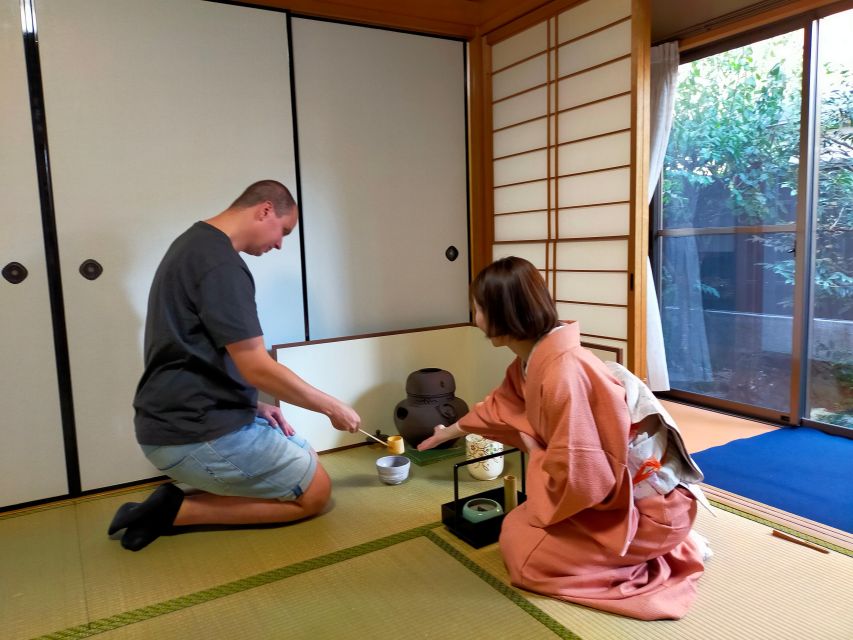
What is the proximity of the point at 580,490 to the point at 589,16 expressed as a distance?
7.82 ft

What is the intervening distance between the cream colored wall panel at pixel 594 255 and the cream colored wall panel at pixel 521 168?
43 cm

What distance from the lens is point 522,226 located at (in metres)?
3.73

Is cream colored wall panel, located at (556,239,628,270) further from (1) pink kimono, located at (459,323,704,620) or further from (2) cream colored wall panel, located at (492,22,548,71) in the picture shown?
(1) pink kimono, located at (459,323,704,620)

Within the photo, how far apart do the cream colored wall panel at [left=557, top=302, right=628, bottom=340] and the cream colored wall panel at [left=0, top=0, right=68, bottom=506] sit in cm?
232

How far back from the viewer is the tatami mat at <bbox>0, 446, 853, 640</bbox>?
180 centimetres

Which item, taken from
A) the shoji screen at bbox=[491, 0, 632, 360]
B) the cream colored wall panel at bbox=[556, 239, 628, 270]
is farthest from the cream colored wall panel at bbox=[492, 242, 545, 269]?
the cream colored wall panel at bbox=[556, 239, 628, 270]

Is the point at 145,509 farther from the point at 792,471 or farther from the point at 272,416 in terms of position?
the point at 792,471

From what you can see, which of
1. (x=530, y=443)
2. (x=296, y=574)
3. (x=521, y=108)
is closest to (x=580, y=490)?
(x=530, y=443)

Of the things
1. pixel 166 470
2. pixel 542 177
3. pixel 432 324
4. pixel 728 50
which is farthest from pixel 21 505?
pixel 728 50

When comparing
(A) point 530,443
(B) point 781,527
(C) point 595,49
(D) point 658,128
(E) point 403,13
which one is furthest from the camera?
(D) point 658,128

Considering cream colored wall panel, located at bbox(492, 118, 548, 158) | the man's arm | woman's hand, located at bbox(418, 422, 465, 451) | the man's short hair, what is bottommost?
woman's hand, located at bbox(418, 422, 465, 451)

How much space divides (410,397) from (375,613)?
154 centimetres

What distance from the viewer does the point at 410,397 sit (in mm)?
3348

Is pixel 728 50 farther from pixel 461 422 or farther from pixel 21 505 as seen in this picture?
pixel 21 505
